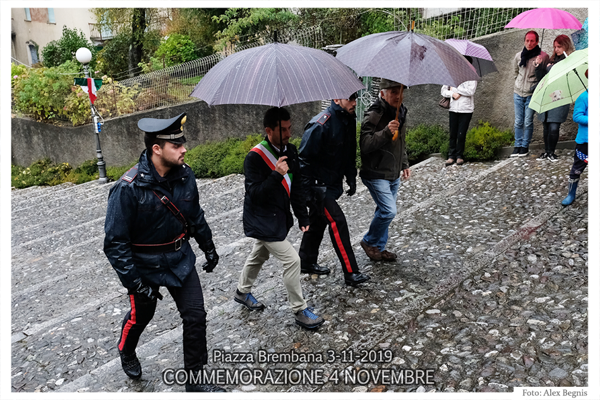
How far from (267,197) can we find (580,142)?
4447mm

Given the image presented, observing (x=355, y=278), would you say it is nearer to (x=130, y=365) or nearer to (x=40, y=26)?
(x=130, y=365)

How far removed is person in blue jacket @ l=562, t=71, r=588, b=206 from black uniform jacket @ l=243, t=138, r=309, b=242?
13.0 ft

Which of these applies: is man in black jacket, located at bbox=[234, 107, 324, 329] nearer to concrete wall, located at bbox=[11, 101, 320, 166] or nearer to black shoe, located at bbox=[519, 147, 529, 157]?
black shoe, located at bbox=[519, 147, 529, 157]

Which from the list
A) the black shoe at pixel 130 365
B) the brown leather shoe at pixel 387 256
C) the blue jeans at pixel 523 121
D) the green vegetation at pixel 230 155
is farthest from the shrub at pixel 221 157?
the black shoe at pixel 130 365

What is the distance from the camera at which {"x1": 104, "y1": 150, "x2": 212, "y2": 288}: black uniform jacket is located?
3.38m

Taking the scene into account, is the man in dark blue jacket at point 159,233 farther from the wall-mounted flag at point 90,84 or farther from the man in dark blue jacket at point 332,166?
the wall-mounted flag at point 90,84

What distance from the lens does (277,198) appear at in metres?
4.37

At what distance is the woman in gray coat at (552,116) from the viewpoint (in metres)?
8.13

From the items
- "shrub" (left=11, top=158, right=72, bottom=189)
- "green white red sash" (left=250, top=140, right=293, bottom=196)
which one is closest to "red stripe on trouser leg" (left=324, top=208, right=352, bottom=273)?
"green white red sash" (left=250, top=140, right=293, bottom=196)

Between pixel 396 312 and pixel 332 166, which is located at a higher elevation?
pixel 332 166

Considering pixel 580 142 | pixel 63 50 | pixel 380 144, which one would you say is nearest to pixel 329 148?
pixel 380 144

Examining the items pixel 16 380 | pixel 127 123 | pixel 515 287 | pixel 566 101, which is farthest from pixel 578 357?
pixel 127 123

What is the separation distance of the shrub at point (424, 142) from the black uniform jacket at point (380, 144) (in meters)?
5.42

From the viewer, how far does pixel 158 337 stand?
184 inches
